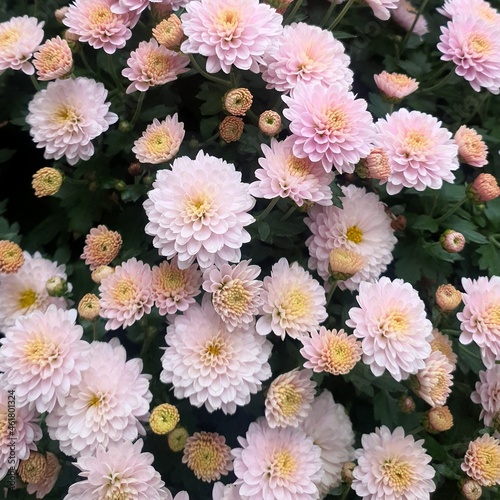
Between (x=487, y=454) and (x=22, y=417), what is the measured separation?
100 cm

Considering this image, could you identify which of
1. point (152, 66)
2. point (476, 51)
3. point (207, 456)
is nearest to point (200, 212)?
point (152, 66)

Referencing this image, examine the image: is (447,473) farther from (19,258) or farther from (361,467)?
(19,258)

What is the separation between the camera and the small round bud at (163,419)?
99 centimetres

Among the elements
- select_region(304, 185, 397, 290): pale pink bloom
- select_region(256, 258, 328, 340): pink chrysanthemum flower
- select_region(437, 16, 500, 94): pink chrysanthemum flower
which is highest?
select_region(437, 16, 500, 94): pink chrysanthemum flower

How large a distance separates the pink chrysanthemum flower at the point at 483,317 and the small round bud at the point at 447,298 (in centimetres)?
3

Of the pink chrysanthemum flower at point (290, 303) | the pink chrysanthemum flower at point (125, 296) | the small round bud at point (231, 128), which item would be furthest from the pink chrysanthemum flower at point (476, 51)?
the pink chrysanthemum flower at point (125, 296)

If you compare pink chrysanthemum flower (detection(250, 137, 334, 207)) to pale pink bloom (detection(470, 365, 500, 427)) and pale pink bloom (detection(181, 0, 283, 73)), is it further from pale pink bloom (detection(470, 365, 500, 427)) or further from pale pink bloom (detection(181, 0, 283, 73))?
pale pink bloom (detection(470, 365, 500, 427))

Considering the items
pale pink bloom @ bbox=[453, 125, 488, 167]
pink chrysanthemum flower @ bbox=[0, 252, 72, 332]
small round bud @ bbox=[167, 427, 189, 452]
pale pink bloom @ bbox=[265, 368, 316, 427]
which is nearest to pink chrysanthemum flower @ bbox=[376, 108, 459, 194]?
pale pink bloom @ bbox=[453, 125, 488, 167]

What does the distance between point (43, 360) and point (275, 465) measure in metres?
0.52

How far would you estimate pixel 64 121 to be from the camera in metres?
1.27

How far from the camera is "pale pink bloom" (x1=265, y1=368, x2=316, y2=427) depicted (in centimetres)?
106

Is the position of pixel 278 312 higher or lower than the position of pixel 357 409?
higher

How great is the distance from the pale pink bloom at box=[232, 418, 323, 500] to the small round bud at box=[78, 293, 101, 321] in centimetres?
41

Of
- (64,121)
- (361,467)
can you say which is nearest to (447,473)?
(361,467)
